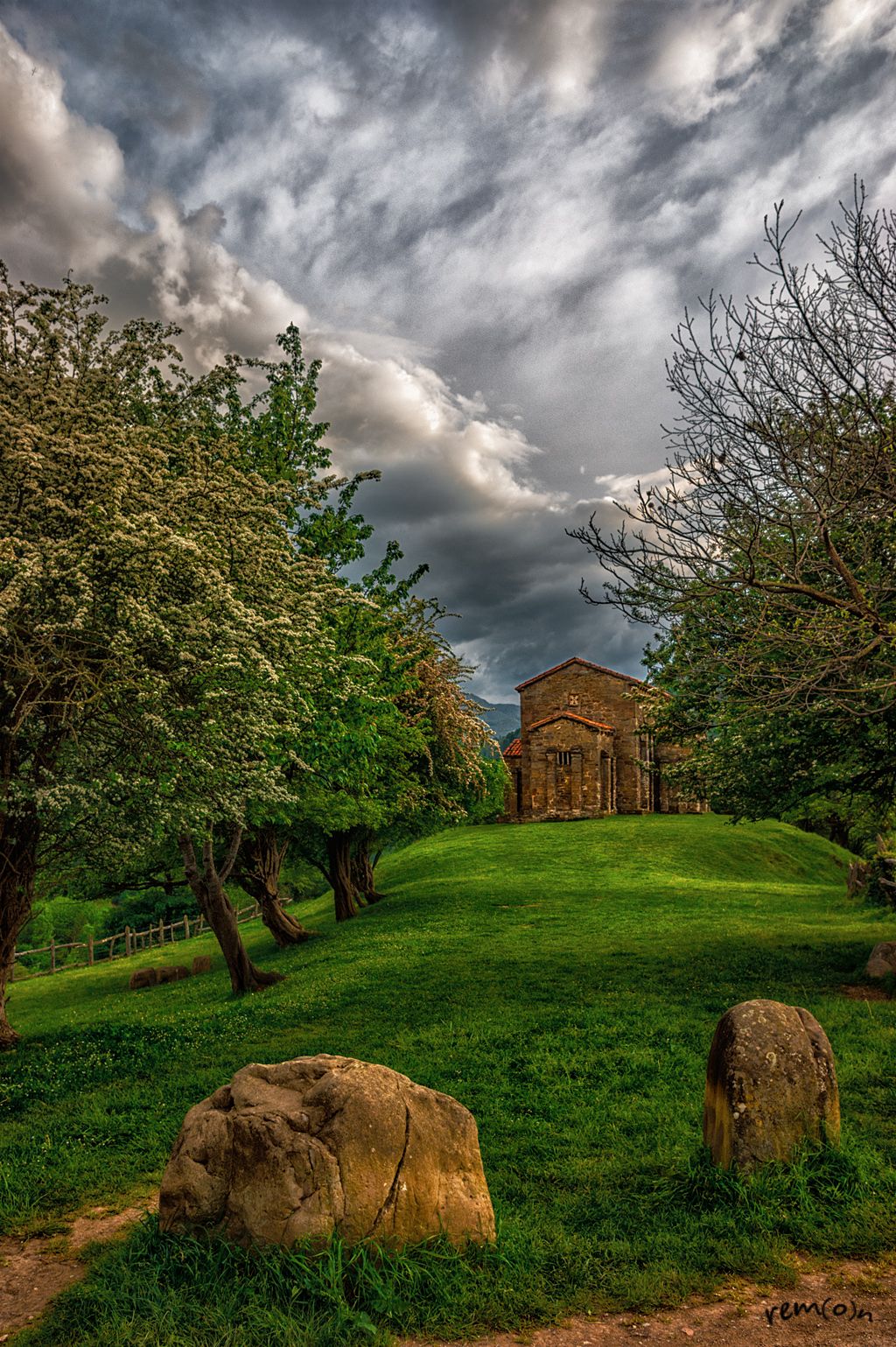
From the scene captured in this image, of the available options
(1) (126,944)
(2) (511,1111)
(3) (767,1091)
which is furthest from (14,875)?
(1) (126,944)

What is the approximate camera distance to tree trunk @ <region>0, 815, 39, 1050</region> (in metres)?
15.0

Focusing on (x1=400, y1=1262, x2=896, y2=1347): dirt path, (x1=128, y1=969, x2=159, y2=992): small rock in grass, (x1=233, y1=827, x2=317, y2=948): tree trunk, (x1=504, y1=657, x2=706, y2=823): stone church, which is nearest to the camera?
(x1=400, y1=1262, x2=896, y2=1347): dirt path

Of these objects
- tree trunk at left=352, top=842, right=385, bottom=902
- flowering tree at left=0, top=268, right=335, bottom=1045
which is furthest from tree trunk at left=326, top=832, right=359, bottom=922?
flowering tree at left=0, top=268, right=335, bottom=1045

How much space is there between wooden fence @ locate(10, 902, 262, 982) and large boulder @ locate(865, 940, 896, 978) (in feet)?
145

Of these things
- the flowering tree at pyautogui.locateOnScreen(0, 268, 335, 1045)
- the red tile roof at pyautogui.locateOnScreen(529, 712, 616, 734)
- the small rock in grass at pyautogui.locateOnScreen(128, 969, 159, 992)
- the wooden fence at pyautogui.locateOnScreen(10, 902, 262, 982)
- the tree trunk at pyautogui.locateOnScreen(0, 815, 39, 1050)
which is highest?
the red tile roof at pyautogui.locateOnScreen(529, 712, 616, 734)

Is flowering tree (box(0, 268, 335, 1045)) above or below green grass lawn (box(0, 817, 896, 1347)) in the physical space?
above

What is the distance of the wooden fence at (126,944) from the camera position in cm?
4917

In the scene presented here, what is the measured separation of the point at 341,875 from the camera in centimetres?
3503

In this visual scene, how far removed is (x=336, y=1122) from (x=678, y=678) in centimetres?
1198

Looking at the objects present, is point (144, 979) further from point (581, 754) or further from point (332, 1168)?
point (581, 754)

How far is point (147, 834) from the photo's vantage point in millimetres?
15430

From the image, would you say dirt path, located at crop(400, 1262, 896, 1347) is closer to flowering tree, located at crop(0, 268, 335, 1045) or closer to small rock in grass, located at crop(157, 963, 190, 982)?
flowering tree, located at crop(0, 268, 335, 1045)

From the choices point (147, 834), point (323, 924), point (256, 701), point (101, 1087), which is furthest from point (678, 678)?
point (323, 924)

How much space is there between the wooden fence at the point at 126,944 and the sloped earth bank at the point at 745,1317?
46250 millimetres
